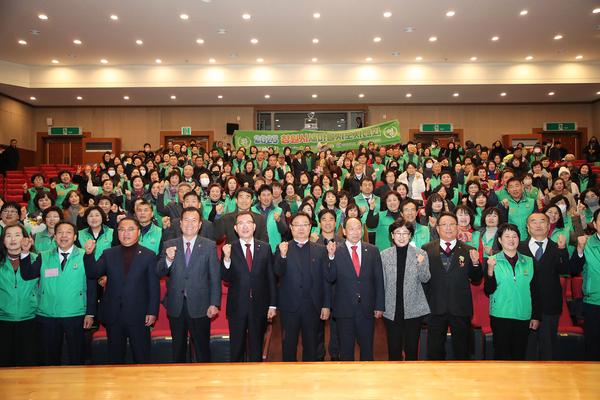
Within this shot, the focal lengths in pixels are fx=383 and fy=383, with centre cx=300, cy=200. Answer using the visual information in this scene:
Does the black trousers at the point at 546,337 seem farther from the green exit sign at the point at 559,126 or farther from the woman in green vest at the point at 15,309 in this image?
the green exit sign at the point at 559,126

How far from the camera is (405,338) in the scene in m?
3.19

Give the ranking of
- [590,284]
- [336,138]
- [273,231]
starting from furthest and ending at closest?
1. [336,138]
2. [273,231]
3. [590,284]

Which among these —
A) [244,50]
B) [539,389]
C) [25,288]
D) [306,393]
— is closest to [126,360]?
[25,288]

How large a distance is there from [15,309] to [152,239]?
4.64 ft

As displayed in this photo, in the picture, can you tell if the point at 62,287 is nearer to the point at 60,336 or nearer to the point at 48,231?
the point at 60,336

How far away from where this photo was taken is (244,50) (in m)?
12.2

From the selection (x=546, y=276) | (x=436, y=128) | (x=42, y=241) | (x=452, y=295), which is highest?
(x=436, y=128)

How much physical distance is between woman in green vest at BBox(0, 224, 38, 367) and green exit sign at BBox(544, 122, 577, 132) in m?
18.5

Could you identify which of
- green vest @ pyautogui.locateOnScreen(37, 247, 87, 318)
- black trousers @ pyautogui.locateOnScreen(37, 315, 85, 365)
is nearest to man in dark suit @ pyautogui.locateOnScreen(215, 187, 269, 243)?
green vest @ pyautogui.locateOnScreen(37, 247, 87, 318)

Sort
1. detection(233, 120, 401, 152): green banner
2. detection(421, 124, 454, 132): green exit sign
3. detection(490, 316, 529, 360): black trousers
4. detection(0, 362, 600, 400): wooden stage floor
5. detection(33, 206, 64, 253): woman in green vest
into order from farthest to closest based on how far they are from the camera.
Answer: detection(421, 124, 454, 132): green exit sign
detection(233, 120, 401, 152): green banner
detection(33, 206, 64, 253): woman in green vest
detection(490, 316, 529, 360): black trousers
detection(0, 362, 600, 400): wooden stage floor

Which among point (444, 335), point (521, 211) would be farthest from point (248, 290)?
point (521, 211)

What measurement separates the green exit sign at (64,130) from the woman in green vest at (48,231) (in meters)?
13.8

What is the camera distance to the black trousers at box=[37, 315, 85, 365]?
10.3 feet

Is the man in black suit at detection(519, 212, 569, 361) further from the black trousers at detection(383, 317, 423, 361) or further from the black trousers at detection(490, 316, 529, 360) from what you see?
the black trousers at detection(383, 317, 423, 361)
